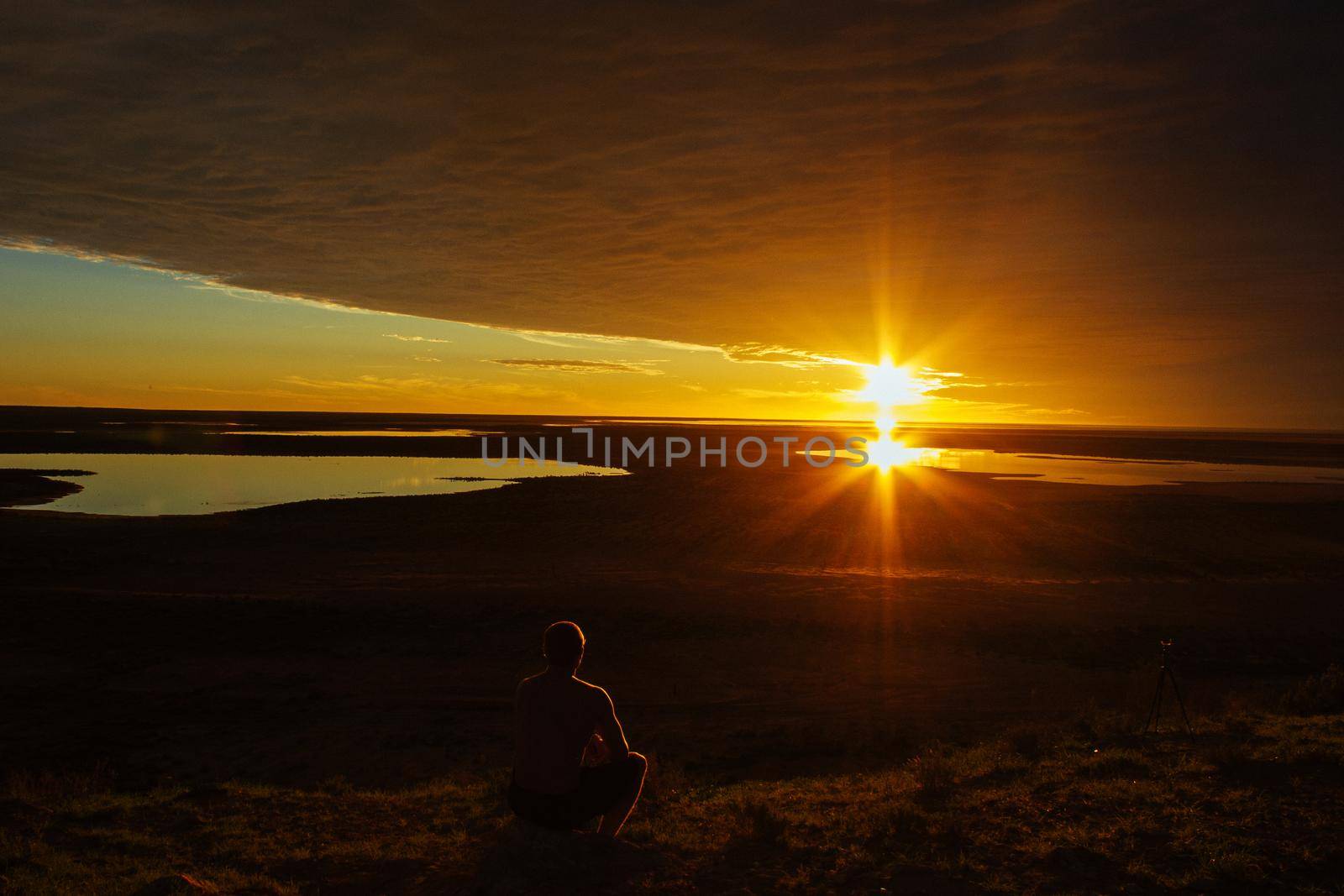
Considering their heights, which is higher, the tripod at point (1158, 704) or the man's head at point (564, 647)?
the man's head at point (564, 647)

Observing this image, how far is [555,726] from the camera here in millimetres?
5035

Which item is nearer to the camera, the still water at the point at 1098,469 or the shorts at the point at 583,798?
the shorts at the point at 583,798

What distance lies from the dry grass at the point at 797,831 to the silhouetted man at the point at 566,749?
0.23 meters

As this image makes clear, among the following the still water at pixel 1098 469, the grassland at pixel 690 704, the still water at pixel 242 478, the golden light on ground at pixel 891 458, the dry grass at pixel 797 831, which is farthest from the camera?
the golden light on ground at pixel 891 458

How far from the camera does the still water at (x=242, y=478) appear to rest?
108 feet


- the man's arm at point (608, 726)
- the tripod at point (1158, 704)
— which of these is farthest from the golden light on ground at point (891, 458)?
the man's arm at point (608, 726)

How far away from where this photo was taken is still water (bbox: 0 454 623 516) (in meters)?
33.0

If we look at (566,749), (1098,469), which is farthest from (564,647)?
(1098,469)

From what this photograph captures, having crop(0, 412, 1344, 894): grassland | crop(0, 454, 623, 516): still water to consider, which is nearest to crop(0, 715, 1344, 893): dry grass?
crop(0, 412, 1344, 894): grassland

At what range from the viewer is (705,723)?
33.6 feet

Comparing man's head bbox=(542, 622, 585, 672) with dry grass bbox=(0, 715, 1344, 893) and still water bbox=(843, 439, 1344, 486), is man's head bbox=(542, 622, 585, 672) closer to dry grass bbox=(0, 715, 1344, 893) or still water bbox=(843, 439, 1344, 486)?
dry grass bbox=(0, 715, 1344, 893)

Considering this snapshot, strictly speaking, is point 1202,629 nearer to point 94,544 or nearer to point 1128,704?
point 1128,704

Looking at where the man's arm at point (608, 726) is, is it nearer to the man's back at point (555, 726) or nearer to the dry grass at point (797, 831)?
the man's back at point (555, 726)

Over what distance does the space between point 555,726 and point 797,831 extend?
2476 millimetres
